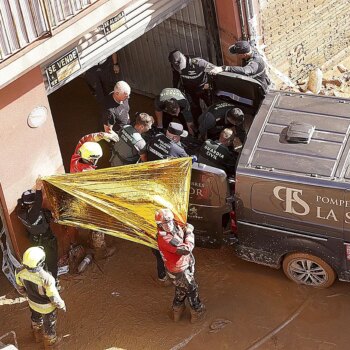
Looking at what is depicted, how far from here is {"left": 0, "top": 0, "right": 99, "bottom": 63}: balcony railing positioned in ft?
31.6

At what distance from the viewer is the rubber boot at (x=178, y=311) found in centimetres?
1035

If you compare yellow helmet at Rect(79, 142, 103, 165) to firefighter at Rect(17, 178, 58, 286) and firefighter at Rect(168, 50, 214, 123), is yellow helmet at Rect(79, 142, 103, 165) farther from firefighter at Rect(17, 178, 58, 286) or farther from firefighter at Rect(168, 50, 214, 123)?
firefighter at Rect(168, 50, 214, 123)

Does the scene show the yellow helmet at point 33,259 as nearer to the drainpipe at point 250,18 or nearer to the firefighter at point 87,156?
the firefighter at point 87,156

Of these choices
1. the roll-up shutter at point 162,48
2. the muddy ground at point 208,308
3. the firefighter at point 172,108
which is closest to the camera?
A: the muddy ground at point 208,308

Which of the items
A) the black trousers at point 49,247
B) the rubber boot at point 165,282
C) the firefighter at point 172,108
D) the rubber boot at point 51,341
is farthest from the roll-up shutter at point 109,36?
the rubber boot at point 51,341

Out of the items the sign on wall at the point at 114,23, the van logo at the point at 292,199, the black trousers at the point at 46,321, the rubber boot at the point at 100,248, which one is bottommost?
the black trousers at the point at 46,321

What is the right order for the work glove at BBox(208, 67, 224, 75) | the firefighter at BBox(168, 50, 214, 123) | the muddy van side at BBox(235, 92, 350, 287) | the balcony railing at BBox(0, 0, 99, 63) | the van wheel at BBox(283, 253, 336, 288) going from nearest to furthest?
the balcony railing at BBox(0, 0, 99, 63)
the muddy van side at BBox(235, 92, 350, 287)
the van wheel at BBox(283, 253, 336, 288)
the work glove at BBox(208, 67, 224, 75)
the firefighter at BBox(168, 50, 214, 123)

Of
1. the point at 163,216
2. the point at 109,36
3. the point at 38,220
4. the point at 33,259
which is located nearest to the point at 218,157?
the point at 163,216

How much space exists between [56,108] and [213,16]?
368 cm

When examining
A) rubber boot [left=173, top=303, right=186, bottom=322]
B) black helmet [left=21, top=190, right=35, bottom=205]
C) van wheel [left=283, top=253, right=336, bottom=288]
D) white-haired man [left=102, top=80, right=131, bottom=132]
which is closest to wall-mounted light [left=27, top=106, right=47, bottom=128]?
black helmet [left=21, top=190, right=35, bottom=205]

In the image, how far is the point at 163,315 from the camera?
10.6 metres

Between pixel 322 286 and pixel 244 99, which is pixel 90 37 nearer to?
pixel 244 99

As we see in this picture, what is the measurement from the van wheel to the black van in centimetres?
1

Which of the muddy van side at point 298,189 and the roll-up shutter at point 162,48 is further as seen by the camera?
the roll-up shutter at point 162,48
